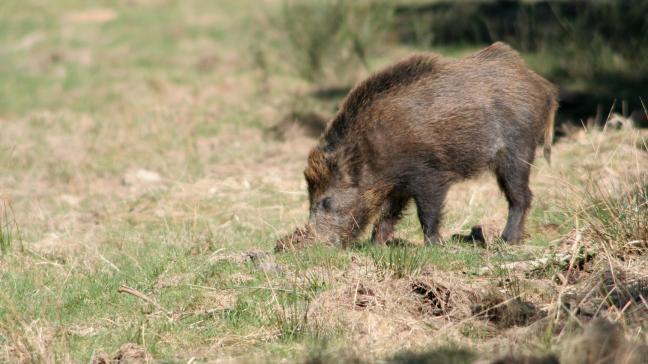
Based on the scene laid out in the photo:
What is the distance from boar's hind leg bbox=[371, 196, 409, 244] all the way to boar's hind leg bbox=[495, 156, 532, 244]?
804 millimetres

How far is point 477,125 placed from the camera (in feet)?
23.8

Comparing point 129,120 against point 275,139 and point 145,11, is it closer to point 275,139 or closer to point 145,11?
point 275,139

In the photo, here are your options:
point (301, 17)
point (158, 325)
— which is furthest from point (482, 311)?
point (301, 17)

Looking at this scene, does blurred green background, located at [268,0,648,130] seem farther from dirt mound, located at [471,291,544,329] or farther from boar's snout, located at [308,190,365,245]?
dirt mound, located at [471,291,544,329]

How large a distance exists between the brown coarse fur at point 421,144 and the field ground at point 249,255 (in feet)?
1.41

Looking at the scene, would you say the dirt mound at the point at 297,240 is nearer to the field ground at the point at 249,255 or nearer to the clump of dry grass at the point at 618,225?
the field ground at the point at 249,255

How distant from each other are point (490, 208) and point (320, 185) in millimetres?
1834

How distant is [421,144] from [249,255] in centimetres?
164

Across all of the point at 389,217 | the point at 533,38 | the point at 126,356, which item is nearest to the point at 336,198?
the point at 389,217

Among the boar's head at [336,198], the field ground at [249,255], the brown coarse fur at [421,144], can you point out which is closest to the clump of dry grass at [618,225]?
the field ground at [249,255]

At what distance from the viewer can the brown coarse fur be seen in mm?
7152

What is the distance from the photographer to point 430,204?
7156mm

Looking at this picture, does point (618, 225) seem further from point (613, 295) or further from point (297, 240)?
point (297, 240)

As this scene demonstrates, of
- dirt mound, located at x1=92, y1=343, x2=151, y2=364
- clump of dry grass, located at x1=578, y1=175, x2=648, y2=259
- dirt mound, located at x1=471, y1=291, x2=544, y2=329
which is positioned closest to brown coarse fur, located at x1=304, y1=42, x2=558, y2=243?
clump of dry grass, located at x1=578, y1=175, x2=648, y2=259
